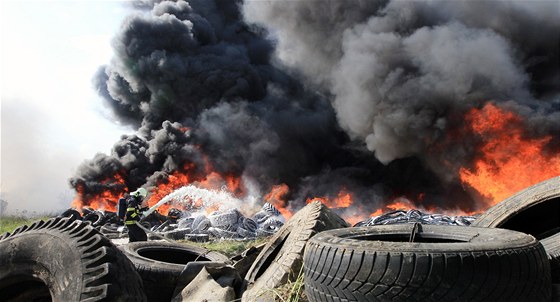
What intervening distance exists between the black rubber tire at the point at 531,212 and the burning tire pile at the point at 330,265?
1 centimetres

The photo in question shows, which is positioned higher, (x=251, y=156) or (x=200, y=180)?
(x=251, y=156)

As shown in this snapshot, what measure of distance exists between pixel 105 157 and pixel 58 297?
108 feet

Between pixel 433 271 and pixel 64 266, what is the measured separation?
2412 millimetres

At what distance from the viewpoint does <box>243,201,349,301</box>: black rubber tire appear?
352cm

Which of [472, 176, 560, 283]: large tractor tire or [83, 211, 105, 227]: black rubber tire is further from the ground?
[83, 211, 105, 227]: black rubber tire

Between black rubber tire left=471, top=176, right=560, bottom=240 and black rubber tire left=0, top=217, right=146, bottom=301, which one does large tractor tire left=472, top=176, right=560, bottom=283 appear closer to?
black rubber tire left=471, top=176, right=560, bottom=240

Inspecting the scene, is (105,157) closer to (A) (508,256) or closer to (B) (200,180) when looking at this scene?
(B) (200,180)

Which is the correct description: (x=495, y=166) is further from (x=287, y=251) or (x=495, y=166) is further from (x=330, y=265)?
(x=330, y=265)

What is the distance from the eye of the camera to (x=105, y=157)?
33.0 meters

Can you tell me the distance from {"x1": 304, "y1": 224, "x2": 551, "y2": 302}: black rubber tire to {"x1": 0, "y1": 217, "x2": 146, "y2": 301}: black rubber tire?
1.35 m

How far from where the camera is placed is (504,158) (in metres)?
20.2

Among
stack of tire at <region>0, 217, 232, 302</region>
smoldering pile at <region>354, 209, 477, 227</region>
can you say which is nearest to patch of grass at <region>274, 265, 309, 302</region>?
stack of tire at <region>0, 217, 232, 302</region>

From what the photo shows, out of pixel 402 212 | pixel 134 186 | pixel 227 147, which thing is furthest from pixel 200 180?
pixel 402 212

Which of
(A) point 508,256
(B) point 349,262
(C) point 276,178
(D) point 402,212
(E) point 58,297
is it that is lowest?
(E) point 58,297
